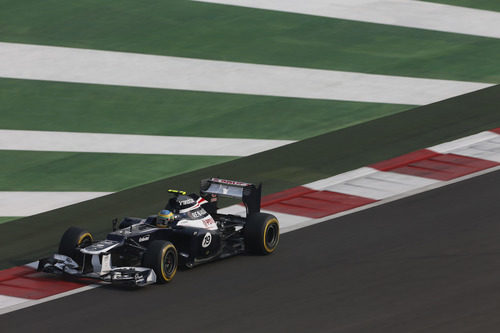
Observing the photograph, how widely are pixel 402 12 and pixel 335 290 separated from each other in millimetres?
12734

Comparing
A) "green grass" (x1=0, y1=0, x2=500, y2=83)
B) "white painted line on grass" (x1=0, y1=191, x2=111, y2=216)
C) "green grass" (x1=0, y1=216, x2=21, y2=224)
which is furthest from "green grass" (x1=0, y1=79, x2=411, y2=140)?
"green grass" (x1=0, y1=216, x2=21, y2=224)

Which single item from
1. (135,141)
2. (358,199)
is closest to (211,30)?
(135,141)

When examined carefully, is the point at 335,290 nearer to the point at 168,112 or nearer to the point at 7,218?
the point at 7,218

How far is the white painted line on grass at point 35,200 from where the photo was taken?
14.0m

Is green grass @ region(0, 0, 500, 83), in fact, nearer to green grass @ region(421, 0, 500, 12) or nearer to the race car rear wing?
green grass @ region(421, 0, 500, 12)

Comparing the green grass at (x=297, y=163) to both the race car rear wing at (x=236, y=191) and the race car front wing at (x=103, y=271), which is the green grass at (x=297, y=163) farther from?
the race car rear wing at (x=236, y=191)

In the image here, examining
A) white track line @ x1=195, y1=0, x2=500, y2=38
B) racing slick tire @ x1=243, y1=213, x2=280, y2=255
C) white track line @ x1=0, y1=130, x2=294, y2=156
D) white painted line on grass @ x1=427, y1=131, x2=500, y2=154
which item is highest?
white track line @ x1=195, y1=0, x2=500, y2=38

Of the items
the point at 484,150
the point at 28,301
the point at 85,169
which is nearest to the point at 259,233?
the point at 28,301

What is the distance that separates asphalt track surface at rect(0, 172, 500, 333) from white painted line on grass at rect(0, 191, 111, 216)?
138 inches

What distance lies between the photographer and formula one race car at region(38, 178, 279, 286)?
10.8m

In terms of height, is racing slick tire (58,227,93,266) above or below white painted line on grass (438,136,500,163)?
below

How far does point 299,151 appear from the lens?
1603cm

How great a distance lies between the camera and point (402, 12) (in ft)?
72.1

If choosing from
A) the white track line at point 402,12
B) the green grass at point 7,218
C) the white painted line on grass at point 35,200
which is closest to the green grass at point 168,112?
the white painted line on grass at point 35,200
